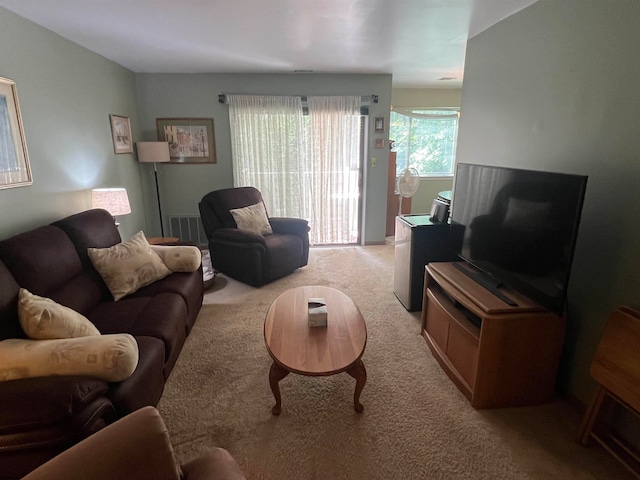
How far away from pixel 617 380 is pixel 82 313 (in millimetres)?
2825

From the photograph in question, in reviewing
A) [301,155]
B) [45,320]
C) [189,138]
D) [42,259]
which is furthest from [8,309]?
[301,155]

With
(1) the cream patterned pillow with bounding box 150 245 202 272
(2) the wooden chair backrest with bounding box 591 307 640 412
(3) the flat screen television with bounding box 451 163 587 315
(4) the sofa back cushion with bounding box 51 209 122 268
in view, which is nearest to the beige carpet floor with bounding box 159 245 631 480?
(2) the wooden chair backrest with bounding box 591 307 640 412

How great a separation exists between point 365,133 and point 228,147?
185cm

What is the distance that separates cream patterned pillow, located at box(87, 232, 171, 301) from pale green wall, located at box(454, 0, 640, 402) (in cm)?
271

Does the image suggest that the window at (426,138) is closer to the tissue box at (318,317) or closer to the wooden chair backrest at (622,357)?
the tissue box at (318,317)

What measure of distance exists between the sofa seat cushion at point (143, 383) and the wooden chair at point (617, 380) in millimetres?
2128

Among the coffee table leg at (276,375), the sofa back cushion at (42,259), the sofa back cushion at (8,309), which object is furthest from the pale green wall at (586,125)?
the sofa back cushion at (42,259)

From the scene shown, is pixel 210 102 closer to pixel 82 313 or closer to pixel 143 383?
pixel 82 313

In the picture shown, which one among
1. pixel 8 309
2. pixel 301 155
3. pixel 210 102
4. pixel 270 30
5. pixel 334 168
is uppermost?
pixel 270 30

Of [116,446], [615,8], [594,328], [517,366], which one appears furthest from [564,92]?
[116,446]

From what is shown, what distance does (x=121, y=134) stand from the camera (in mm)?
3828

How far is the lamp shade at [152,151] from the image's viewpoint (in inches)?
159

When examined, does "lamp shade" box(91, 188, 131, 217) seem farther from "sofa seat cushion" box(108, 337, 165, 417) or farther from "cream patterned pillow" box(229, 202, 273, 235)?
"sofa seat cushion" box(108, 337, 165, 417)

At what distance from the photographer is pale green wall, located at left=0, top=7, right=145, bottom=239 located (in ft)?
7.57
